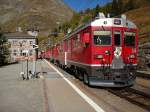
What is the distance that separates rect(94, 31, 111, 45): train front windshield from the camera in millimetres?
17156

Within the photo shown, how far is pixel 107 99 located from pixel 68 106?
2575 mm

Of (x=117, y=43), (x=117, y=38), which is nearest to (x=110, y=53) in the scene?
(x=117, y=43)

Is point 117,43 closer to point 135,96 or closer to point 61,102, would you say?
point 135,96

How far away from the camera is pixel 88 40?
17281 millimetres

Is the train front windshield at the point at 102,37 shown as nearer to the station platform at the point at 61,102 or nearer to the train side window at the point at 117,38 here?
the train side window at the point at 117,38

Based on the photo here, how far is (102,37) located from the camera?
56.5 feet

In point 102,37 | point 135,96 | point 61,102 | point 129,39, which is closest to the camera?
point 61,102

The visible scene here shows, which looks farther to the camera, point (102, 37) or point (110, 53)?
point (102, 37)

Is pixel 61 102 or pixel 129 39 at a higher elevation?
pixel 129 39

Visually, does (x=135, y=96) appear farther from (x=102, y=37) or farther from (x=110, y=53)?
(x=102, y=37)

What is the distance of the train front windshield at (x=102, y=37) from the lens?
17.2 m

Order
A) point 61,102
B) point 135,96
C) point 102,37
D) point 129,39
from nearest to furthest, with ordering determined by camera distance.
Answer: point 61,102, point 135,96, point 102,37, point 129,39

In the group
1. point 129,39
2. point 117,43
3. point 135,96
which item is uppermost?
point 129,39

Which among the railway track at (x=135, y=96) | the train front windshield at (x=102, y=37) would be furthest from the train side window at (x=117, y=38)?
the railway track at (x=135, y=96)
